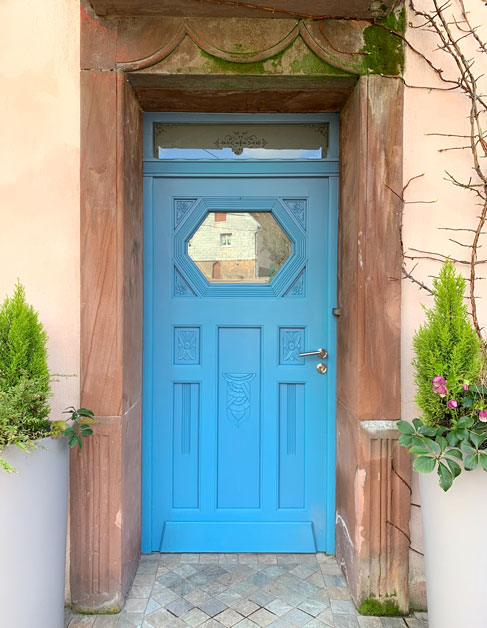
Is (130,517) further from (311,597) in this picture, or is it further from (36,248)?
(36,248)

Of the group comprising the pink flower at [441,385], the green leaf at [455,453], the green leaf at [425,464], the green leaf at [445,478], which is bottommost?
the green leaf at [445,478]

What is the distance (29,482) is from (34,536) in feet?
0.70

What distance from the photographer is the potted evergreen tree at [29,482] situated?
1528 mm

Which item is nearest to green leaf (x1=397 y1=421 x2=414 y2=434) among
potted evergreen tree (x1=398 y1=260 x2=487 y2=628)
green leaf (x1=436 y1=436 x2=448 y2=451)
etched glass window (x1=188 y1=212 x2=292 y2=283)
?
potted evergreen tree (x1=398 y1=260 x2=487 y2=628)

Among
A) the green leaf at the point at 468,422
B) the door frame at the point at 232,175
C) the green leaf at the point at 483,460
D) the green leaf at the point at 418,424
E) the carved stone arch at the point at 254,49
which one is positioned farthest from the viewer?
the door frame at the point at 232,175

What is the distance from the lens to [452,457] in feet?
5.26

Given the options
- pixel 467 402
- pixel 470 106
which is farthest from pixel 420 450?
pixel 470 106

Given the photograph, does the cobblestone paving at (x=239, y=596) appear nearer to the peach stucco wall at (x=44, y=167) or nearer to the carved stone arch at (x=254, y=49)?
the peach stucco wall at (x=44, y=167)

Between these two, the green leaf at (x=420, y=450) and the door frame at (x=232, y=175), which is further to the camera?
the door frame at (x=232, y=175)

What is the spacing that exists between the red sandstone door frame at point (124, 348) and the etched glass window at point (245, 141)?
0.40 m

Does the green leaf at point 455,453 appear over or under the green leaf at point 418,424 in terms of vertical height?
under

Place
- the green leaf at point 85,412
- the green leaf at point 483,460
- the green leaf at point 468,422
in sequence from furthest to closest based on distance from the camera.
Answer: the green leaf at point 85,412 → the green leaf at point 468,422 → the green leaf at point 483,460

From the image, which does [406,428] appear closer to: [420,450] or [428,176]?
[420,450]

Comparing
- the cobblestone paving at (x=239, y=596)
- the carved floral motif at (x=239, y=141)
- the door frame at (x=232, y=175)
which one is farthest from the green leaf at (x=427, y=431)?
the carved floral motif at (x=239, y=141)
